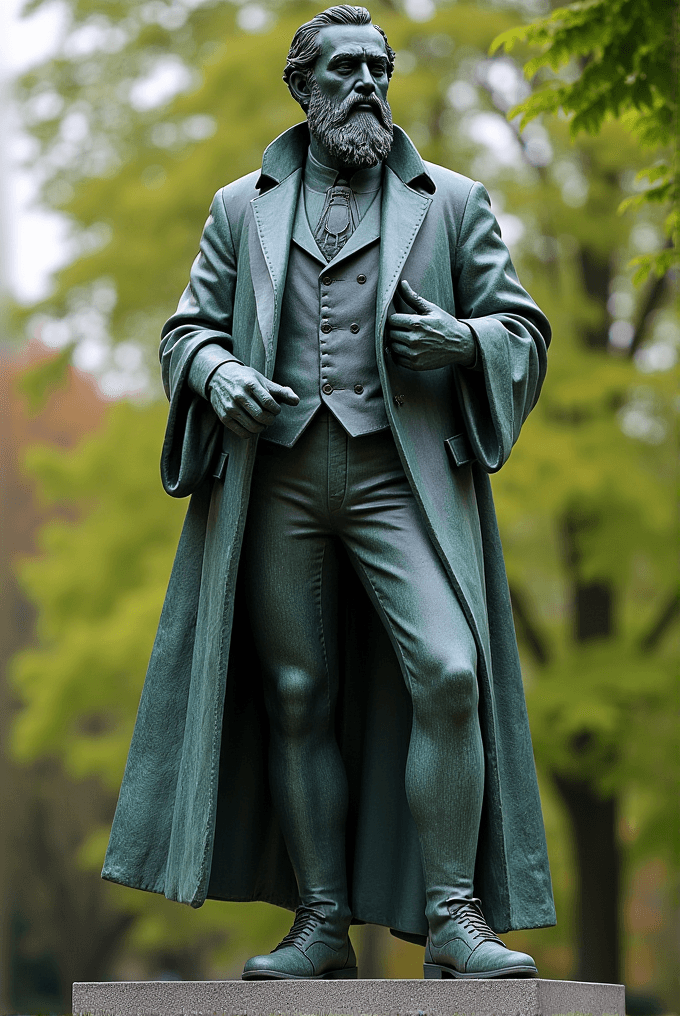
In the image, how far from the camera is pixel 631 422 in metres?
14.3

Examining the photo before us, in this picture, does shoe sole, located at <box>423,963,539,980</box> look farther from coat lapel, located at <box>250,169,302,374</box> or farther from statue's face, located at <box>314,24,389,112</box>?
statue's face, located at <box>314,24,389,112</box>

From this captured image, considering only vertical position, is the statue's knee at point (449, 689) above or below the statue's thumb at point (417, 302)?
below

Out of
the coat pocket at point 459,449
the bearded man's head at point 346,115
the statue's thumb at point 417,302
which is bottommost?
the coat pocket at point 459,449

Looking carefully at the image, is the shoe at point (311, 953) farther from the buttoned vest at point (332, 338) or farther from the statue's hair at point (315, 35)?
the statue's hair at point (315, 35)

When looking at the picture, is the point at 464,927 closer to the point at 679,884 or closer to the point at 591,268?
the point at 591,268

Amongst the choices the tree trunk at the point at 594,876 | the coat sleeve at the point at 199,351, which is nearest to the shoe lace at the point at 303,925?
the coat sleeve at the point at 199,351

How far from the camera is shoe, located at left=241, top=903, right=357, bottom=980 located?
4.30m

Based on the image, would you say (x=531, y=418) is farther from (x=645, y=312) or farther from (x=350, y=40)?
(x=350, y=40)

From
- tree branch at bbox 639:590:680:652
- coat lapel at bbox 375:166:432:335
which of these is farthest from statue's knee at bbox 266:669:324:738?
tree branch at bbox 639:590:680:652

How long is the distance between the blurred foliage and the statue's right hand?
7.93 feet

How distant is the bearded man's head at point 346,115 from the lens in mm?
4641

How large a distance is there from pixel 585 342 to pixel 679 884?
5.97 m

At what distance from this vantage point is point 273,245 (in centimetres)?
471

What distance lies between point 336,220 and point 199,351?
0.62m
